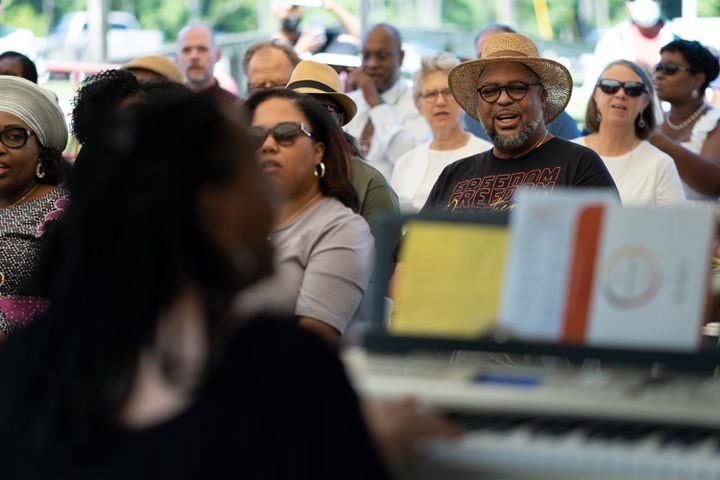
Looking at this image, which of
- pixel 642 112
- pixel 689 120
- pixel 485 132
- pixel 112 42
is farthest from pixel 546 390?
pixel 112 42

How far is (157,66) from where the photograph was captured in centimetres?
743

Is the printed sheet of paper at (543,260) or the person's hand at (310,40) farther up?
the printed sheet of paper at (543,260)

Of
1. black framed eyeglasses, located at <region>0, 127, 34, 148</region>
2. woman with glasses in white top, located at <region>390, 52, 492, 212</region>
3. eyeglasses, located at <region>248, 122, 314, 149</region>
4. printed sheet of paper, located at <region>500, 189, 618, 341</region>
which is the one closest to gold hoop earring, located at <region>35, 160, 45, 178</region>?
black framed eyeglasses, located at <region>0, 127, 34, 148</region>

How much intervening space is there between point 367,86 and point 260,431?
6.61m

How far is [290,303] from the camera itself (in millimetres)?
4648

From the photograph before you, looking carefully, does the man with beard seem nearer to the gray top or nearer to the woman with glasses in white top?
the woman with glasses in white top

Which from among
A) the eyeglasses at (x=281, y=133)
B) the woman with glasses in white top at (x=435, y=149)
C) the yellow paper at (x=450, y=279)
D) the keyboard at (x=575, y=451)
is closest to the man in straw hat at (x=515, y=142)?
the eyeglasses at (x=281, y=133)

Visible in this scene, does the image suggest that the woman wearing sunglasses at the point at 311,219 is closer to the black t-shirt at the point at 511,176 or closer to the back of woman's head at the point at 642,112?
the black t-shirt at the point at 511,176

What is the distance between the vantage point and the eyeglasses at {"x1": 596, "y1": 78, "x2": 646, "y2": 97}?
6.91 meters

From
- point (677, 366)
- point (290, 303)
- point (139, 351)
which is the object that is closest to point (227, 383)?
point (139, 351)

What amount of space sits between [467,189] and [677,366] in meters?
2.96

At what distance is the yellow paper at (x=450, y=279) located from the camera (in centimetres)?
274

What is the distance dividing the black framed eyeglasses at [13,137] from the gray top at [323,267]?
1.25 meters

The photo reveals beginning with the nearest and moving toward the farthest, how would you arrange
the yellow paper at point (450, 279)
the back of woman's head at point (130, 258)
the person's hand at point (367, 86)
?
1. the back of woman's head at point (130, 258)
2. the yellow paper at point (450, 279)
3. the person's hand at point (367, 86)
